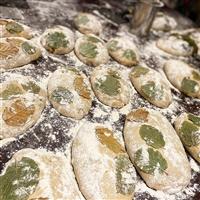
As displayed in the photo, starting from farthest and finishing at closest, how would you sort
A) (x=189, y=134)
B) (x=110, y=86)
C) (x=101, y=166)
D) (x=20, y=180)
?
(x=110, y=86), (x=189, y=134), (x=101, y=166), (x=20, y=180)

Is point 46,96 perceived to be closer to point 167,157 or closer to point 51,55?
point 51,55

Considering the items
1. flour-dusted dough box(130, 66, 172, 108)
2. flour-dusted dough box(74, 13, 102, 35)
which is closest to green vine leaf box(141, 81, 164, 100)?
flour-dusted dough box(130, 66, 172, 108)

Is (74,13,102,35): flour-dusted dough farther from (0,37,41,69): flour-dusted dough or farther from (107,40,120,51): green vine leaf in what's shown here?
(0,37,41,69): flour-dusted dough

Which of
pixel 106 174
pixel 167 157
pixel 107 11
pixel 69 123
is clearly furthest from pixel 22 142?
pixel 107 11

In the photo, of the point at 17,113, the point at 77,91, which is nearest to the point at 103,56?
the point at 77,91

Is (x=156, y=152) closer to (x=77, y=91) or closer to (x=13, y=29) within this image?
(x=77, y=91)

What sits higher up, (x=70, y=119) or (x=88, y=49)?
(x=88, y=49)

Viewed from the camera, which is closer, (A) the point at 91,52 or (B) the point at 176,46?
(A) the point at 91,52
